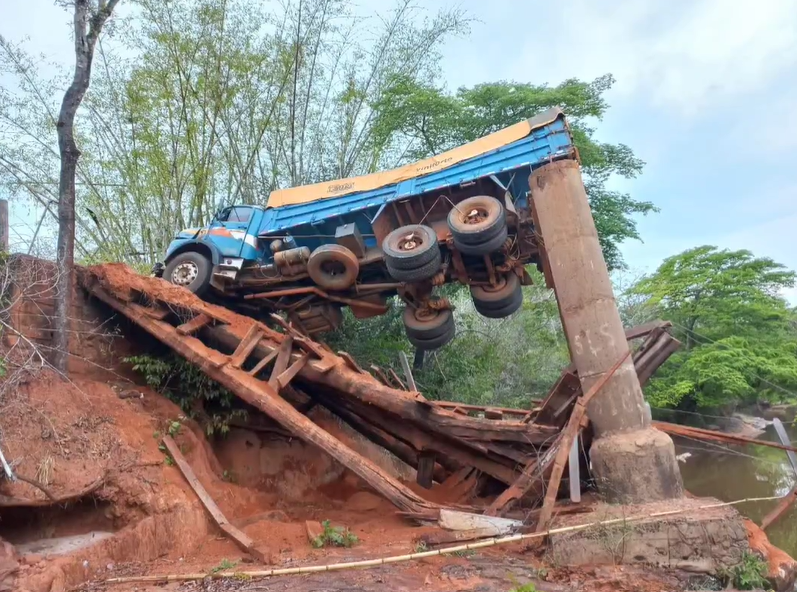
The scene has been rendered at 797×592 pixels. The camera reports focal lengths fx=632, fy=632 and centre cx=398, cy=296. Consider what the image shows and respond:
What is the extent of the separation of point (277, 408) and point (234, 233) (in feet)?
17.0

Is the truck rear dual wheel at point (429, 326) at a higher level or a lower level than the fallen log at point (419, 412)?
higher

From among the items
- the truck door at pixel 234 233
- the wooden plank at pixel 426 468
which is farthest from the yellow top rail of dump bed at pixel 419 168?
the wooden plank at pixel 426 468

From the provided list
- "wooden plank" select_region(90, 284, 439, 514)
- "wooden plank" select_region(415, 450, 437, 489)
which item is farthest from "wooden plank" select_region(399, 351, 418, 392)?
"wooden plank" select_region(90, 284, 439, 514)

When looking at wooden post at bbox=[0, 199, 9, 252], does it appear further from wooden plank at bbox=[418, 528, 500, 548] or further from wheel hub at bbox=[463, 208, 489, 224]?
wooden plank at bbox=[418, 528, 500, 548]

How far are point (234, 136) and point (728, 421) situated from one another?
18092 mm

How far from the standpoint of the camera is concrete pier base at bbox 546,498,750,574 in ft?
16.8

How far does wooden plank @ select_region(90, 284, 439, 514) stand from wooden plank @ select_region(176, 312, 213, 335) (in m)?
0.10

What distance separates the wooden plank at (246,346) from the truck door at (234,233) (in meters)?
3.08

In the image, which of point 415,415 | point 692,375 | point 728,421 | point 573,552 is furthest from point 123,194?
point 728,421

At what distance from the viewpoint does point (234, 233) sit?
11.7 metres

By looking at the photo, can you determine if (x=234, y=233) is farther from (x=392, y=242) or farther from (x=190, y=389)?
(x=190, y=389)

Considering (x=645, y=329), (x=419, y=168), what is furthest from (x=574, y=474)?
(x=419, y=168)

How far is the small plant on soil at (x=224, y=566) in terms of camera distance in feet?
18.7

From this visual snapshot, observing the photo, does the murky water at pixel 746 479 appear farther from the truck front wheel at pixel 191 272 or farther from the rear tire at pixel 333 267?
the truck front wheel at pixel 191 272
